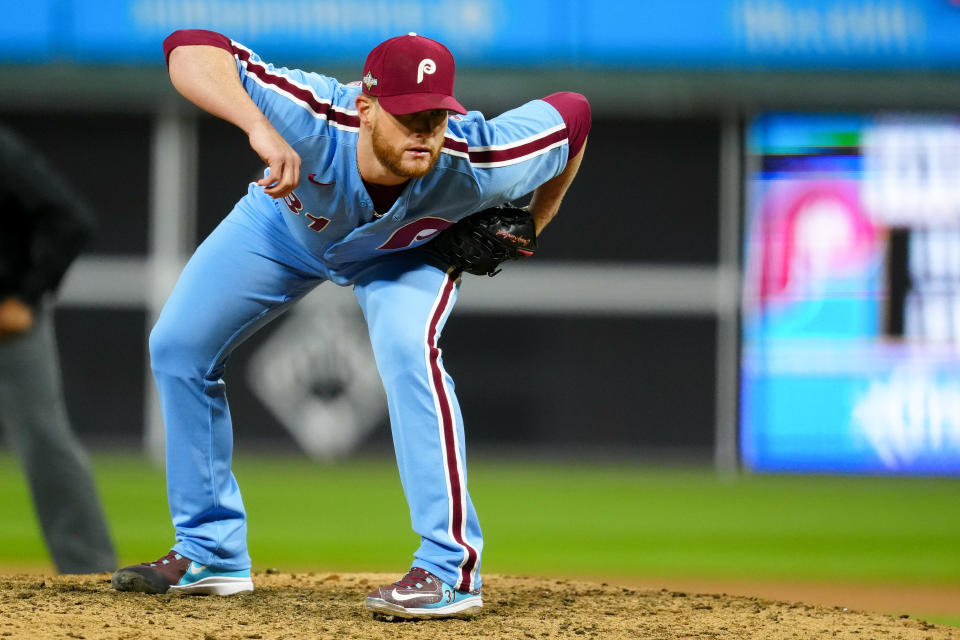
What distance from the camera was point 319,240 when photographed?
3328mm

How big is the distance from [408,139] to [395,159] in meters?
0.06

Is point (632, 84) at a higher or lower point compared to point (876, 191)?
higher

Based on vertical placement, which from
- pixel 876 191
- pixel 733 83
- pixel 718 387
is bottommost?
pixel 718 387

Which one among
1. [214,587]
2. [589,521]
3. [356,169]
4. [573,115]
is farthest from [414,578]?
[589,521]

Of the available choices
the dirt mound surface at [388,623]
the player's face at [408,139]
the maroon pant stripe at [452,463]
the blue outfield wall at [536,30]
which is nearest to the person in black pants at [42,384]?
the dirt mound surface at [388,623]

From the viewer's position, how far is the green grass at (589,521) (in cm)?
608

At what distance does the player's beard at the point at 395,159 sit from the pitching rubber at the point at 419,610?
1028 millimetres

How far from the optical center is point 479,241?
→ 349cm

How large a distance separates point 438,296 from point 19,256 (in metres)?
1.65

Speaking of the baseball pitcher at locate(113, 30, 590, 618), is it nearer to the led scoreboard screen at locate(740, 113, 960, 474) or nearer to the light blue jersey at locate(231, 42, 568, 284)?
the light blue jersey at locate(231, 42, 568, 284)

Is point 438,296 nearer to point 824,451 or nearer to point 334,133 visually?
point 334,133

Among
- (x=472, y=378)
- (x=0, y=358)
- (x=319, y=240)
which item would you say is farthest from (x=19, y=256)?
(x=472, y=378)

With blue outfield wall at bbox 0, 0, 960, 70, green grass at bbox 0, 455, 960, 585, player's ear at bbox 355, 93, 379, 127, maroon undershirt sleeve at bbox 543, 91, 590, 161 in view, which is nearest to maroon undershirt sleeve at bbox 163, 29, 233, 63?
player's ear at bbox 355, 93, 379, 127

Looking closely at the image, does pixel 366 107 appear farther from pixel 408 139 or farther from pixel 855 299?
pixel 855 299
